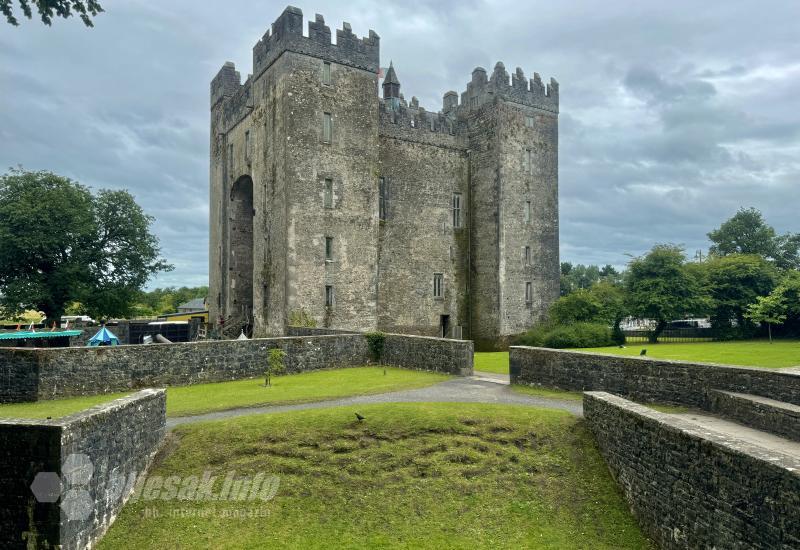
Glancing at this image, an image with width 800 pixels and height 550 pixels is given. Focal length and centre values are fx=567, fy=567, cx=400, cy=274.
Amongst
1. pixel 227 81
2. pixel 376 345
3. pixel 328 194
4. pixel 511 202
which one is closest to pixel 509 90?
pixel 511 202

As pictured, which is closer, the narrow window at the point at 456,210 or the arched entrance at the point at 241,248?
the arched entrance at the point at 241,248

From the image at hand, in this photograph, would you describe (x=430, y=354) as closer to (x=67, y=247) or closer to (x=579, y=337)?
(x=579, y=337)

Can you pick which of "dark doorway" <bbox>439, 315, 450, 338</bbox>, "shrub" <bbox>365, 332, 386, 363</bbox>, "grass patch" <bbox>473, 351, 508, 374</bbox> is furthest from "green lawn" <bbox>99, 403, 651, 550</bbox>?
"dark doorway" <bbox>439, 315, 450, 338</bbox>

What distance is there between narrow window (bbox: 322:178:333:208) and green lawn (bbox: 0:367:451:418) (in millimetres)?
13001

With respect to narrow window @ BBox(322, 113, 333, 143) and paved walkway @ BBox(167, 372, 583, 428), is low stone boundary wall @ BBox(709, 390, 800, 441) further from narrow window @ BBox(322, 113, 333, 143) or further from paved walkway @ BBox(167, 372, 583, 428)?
narrow window @ BBox(322, 113, 333, 143)

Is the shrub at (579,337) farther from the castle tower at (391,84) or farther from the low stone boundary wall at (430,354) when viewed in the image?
the castle tower at (391,84)

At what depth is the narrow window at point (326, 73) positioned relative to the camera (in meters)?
30.3

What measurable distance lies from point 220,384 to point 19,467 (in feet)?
29.3

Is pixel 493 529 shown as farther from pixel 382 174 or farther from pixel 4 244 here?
pixel 4 244

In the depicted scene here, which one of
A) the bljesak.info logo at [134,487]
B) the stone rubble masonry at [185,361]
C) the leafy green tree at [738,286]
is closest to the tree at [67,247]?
the stone rubble masonry at [185,361]

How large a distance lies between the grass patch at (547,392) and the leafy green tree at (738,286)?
28273mm

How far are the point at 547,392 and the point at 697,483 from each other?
7.73m

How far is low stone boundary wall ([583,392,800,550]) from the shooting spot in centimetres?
576

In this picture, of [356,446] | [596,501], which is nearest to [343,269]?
[356,446]
